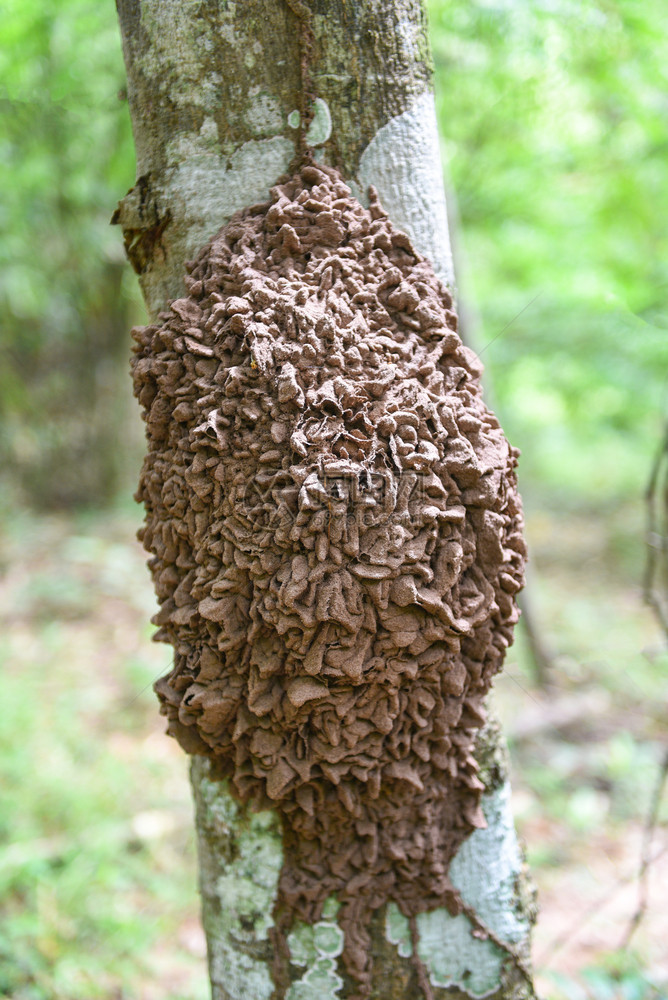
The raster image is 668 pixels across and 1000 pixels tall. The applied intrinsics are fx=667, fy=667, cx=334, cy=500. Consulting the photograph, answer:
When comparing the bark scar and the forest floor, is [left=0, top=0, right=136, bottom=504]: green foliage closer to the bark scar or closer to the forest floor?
the forest floor

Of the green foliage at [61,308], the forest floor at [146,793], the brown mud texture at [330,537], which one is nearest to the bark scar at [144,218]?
the brown mud texture at [330,537]

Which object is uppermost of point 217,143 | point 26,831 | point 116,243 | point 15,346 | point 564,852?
point 116,243

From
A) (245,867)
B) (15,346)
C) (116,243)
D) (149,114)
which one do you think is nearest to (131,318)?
(116,243)

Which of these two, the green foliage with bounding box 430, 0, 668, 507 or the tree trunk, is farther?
the green foliage with bounding box 430, 0, 668, 507

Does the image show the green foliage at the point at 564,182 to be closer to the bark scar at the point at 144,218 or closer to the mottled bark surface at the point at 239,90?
the mottled bark surface at the point at 239,90

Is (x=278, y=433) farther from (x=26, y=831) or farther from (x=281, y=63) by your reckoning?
(x=26, y=831)

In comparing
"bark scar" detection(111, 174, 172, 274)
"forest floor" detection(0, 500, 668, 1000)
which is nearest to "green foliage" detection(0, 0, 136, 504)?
"forest floor" detection(0, 500, 668, 1000)

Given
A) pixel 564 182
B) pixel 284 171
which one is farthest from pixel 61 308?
pixel 284 171

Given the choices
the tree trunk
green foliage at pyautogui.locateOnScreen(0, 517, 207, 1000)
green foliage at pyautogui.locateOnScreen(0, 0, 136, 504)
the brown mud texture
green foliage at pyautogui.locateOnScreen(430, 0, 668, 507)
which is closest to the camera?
the brown mud texture
